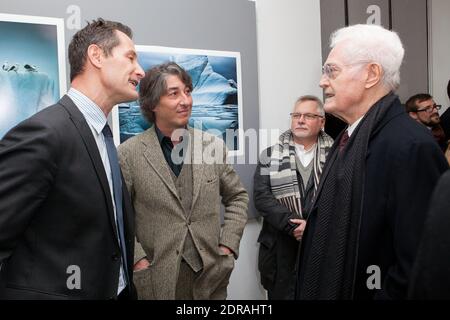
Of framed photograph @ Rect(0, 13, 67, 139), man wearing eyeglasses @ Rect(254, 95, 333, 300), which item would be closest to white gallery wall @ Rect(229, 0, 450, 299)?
man wearing eyeglasses @ Rect(254, 95, 333, 300)

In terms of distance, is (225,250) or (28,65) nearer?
(28,65)

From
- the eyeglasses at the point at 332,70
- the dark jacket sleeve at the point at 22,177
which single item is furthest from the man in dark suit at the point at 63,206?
the eyeglasses at the point at 332,70

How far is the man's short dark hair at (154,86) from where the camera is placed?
2.28 metres

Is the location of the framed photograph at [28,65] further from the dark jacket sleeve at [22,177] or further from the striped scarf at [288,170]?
the striped scarf at [288,170]

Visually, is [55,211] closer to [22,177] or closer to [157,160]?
[22,177]

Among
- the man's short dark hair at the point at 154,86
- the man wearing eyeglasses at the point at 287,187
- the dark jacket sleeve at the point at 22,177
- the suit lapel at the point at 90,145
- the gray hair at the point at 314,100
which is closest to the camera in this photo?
the dark jacket sleeve at the point at 22,177

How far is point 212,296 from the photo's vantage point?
2307 millimetres

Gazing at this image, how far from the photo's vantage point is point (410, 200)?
4.27ft

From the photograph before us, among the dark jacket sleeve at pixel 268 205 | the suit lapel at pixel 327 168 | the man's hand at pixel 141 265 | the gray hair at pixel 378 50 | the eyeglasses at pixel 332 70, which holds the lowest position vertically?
the man's hand at pixel 141 265

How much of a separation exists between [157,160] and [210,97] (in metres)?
0.86

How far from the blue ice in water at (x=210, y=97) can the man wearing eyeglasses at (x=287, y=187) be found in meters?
0.37

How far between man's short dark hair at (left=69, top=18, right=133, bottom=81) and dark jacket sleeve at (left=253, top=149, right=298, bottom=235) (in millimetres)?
1680

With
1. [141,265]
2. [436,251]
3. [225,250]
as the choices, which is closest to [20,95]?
[141,265]

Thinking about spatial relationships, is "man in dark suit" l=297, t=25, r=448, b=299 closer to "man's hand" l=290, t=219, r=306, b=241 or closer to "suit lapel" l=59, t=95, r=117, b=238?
"suit lapel" l=59, t=95, r=117, b=238
